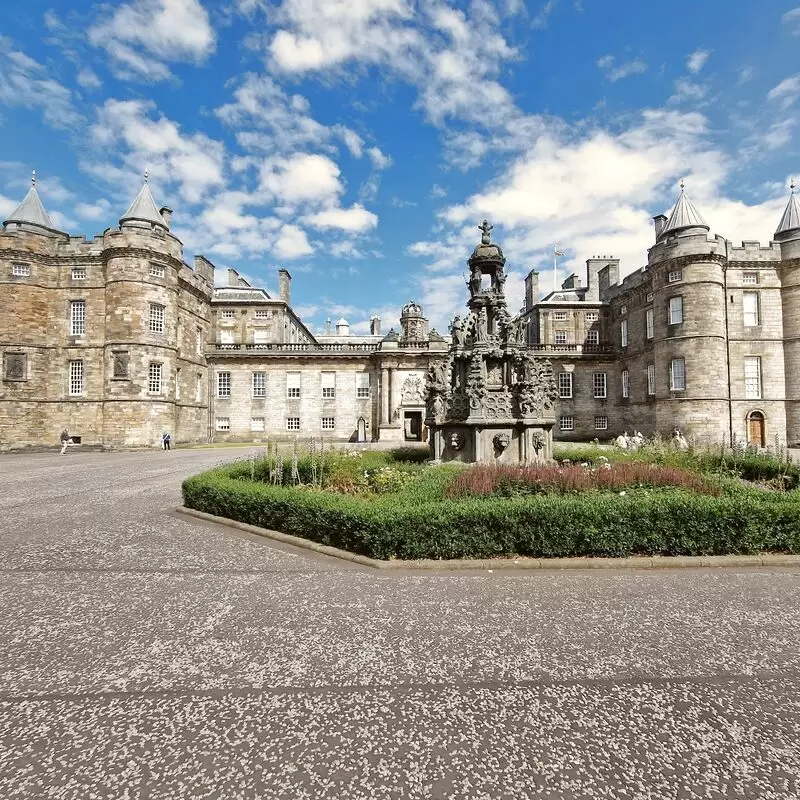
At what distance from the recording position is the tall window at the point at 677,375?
31.9 metres

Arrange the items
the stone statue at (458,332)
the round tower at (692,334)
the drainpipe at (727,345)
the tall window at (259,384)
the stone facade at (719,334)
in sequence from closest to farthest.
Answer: the stone statue at (458,332) → the round tower at (692,334) → the stone facade at (719,334) → the drainpipe at (727,345) → the tall window at (259,384)

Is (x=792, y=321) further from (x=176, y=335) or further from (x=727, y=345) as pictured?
(x=176, y=335)

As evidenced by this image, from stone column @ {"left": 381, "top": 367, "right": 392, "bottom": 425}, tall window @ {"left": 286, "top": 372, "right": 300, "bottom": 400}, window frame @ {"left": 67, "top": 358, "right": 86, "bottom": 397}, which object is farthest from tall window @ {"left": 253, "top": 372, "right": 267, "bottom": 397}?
window frame @ {"left": 67, "top": 358, "right": 86, "bottom": 397}

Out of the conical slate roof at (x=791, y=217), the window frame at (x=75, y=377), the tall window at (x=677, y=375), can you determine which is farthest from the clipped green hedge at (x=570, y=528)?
the conical slate roof at (x=791, y=217)

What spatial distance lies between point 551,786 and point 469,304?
47.1 feet

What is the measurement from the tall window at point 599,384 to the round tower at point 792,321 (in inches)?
487

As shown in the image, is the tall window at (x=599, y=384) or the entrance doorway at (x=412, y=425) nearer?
the entrance doorway at (x=412, y=425)

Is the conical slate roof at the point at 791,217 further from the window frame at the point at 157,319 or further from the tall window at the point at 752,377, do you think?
the window frame at the point at 157,319

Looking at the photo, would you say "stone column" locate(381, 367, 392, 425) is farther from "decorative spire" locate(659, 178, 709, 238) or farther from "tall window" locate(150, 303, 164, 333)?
"decorative spire" locate(659, 178, 709, 238)

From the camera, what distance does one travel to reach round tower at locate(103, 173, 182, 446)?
30922 mm

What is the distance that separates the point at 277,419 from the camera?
126ft


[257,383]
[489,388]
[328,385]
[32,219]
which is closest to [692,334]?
[489,388]

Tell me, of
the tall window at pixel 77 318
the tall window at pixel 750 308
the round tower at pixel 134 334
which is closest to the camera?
the round tower at pixel 134 334

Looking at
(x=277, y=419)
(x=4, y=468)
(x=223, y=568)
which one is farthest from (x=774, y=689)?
(x=277, y=419)
